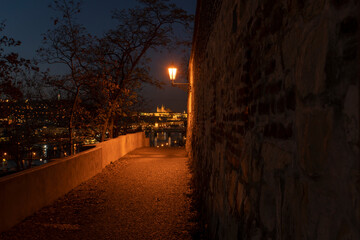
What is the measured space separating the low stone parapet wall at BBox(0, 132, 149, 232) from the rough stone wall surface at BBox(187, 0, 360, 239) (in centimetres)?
335

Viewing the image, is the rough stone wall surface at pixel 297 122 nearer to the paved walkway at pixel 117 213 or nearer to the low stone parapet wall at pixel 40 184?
the paved walkway at pixel 117 213

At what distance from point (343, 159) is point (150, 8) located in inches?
514

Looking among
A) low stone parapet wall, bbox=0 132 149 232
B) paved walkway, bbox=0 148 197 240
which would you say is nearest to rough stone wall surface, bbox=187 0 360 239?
paved walkway, bbox=0 148 197 240

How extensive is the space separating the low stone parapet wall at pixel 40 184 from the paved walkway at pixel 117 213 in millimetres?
154

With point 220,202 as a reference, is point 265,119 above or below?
above

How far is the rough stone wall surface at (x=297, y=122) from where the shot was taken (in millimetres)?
811

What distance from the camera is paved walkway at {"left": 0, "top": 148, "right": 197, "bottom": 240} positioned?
3.63 m

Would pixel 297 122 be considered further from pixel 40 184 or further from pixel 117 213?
pixel 40 184

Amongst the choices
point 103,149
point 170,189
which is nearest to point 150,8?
point 103,149

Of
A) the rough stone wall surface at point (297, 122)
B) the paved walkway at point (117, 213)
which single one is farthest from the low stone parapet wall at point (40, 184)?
the rough stone wall surface at point (297, 122)

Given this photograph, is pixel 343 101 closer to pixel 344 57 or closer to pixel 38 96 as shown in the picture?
pixel 344 57

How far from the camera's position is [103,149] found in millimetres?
8812

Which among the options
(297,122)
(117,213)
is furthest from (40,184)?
(297,122)

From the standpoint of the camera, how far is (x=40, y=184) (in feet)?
14.8
